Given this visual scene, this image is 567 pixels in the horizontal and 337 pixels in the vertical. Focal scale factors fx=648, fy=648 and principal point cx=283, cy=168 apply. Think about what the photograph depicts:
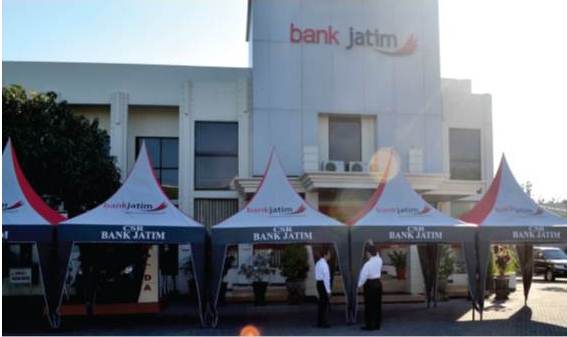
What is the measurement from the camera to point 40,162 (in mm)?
17266

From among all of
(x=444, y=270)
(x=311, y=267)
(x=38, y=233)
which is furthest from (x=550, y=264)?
(x=38, y=233)

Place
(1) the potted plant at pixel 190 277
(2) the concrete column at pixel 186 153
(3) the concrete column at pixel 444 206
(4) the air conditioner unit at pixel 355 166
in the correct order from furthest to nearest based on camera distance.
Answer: (3) the concrete column at pixel 444 206 → (2) the concrete column at pixel 186 153 → (4) the air conditioner unit at pixel 355 166 → (1) the potted plant at pixel 190 277

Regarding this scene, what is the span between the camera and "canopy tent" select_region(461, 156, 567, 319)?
14.9 meters

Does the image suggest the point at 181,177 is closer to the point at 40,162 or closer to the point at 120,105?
the point at 120,105

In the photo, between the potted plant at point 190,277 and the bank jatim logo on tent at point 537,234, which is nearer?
the bank jatim logo on tent at point 537,234

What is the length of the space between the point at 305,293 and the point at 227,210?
4200 mm

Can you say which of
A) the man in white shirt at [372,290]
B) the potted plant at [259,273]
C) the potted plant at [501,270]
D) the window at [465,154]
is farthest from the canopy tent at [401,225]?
the window at [465,154]

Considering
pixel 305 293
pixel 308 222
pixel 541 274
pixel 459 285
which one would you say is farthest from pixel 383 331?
pixel 541 274

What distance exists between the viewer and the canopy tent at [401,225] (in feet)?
46.9

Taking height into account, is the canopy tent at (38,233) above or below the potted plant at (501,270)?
above

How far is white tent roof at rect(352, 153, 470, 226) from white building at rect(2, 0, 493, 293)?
592 cm

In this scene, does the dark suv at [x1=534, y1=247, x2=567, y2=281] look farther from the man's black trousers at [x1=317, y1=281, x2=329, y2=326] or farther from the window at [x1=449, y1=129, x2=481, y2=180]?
the man's black trousers at [x1=317, y1=281, x2=329, y2=326]

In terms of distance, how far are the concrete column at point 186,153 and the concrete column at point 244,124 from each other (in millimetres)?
1613

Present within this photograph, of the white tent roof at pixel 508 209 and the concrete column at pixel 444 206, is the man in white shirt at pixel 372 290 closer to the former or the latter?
the white tent roof at pixel 508 209
